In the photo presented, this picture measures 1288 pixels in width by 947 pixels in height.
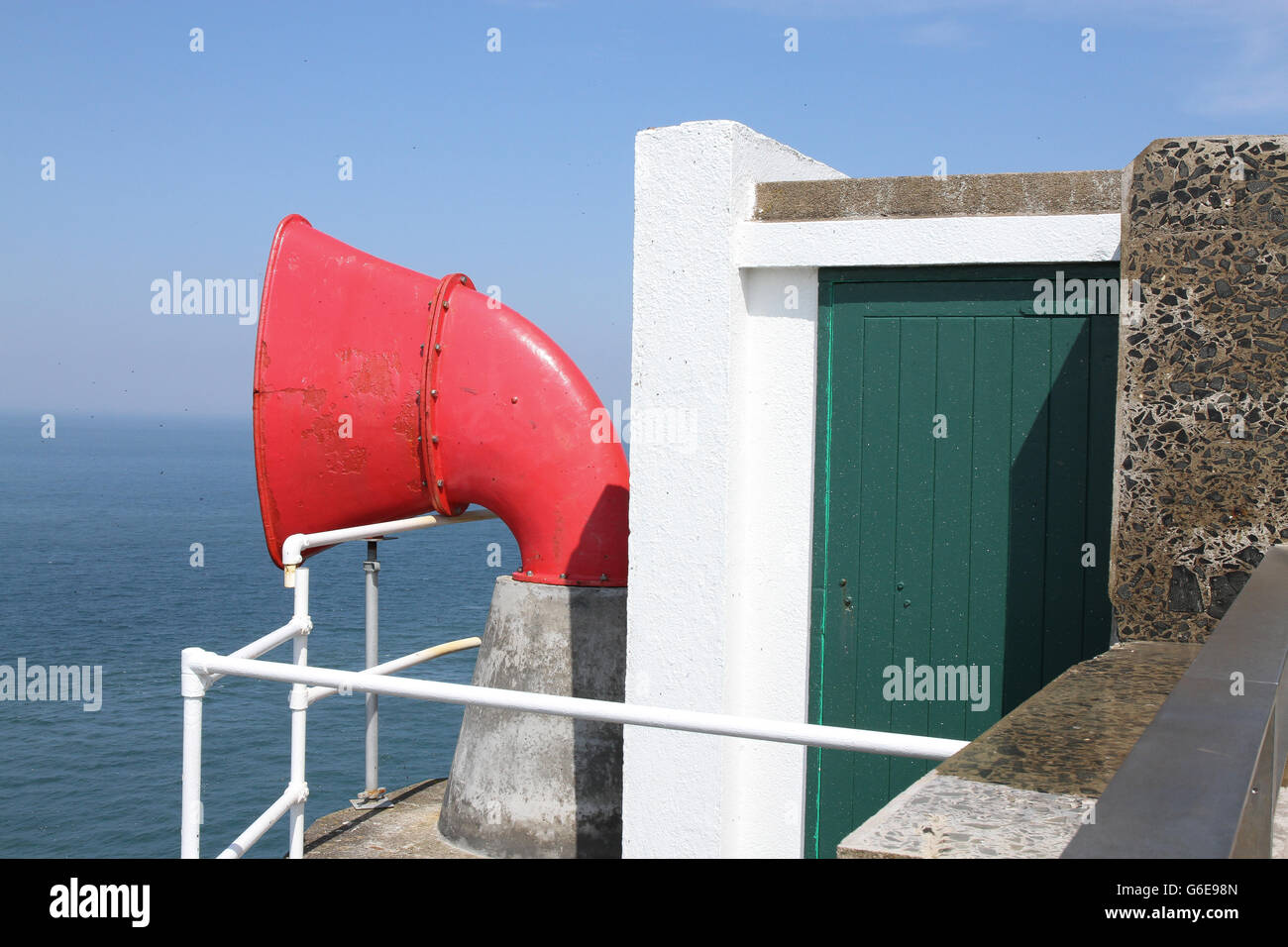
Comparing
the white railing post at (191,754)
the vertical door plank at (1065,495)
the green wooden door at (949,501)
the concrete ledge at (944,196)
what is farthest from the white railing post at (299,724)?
the vertical door plank at (1065,495)

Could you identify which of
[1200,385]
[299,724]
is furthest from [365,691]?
[1200,385]

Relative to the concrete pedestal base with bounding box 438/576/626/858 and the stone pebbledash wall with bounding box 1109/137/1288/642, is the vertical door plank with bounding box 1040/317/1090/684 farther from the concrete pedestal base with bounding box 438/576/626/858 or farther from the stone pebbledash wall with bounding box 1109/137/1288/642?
the concrete pedestal base with bounding box 438/576/626/858

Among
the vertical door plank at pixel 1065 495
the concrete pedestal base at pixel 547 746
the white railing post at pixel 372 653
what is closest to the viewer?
the vertical door plank at pixel 1065 495

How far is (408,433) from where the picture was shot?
4.97 m

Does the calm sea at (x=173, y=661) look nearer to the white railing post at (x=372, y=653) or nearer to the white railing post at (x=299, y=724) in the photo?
the white railing post at (x=372, y=653)

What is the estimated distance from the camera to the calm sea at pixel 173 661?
1678cm

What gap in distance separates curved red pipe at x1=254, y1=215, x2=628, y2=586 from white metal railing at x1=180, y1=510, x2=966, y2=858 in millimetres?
319

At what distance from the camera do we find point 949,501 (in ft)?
13.4

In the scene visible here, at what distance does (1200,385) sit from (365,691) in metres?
2.28

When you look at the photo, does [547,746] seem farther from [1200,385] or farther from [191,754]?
[1200,385]

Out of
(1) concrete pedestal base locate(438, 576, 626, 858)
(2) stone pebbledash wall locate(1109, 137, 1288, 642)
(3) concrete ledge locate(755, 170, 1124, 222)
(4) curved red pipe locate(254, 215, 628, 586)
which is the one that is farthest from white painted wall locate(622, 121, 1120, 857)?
(2) stone pebbledash wall locate(1109, 137, 1288, 642)

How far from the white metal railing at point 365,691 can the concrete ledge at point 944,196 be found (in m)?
1.95

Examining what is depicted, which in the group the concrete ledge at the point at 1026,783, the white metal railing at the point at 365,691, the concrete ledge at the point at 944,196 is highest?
the concrete ledge at the point at 944,196
